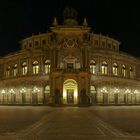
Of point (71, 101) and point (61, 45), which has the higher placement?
point (61, 45)

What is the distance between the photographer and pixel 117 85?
77.7 metres

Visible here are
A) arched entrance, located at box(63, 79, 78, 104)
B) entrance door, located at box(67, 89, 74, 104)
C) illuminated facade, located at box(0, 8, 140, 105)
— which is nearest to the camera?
illuminated facade, located at box(0, 8, 140, 105)

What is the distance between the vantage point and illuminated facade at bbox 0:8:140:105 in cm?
6775

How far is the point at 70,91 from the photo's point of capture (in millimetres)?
69875

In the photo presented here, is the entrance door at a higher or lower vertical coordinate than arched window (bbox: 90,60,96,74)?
lower

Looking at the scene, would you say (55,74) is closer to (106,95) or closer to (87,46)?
(87,46)

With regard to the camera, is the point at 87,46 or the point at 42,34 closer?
the point at 87,46

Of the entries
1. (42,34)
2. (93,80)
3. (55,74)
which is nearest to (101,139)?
(55,74)

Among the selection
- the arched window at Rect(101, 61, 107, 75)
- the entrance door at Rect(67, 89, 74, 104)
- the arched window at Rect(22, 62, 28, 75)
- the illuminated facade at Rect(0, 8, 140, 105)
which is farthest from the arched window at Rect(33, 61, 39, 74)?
the arched window at Rect(101, 61, 107, 75)

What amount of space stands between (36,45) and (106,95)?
986 inches

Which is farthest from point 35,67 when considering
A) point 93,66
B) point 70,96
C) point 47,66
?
point 93,66

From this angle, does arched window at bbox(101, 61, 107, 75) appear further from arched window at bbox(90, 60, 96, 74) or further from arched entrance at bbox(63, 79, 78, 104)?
arched entrance at bbox(63, 79, 78, 104)

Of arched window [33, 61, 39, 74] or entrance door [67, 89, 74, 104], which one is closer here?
entrance door [67, 89, 74, 104]

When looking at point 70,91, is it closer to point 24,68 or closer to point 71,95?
point 71,95
